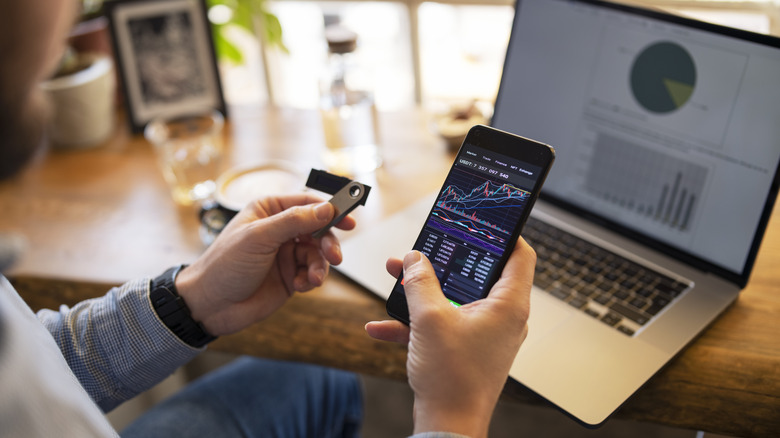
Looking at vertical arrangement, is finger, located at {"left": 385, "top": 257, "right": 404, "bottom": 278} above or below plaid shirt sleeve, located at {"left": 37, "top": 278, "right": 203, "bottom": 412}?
above

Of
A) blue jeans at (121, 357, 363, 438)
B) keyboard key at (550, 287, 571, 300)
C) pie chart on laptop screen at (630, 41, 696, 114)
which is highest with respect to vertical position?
pie chart on laptop screen at (630, 41, 696, 114)

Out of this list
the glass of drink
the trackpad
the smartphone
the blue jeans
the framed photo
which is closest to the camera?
the smartphone

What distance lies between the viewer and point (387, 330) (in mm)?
720

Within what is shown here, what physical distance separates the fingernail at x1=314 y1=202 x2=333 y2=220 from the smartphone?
115 millimetres

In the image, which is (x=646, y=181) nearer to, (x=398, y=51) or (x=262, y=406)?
(x=262, y=406)

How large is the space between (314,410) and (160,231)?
0.41 metres

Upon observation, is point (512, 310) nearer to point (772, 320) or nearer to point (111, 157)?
point (772, 320)

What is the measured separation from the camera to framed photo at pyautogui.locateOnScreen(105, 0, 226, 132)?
1331mm

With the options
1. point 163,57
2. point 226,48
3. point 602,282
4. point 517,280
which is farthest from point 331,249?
point 226,48

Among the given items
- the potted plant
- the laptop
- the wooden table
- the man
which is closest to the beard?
the man

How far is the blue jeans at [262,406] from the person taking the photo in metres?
0.92

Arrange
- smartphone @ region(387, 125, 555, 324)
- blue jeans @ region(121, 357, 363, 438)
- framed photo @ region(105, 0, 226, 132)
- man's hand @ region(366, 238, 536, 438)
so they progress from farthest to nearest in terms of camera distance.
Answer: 1. framed photo @ region(105, 0, 226, 132)
2. blue jeans @ region(121, 357, 363, 438)
3. smartphone @ region(387, 125, 555, 324)
4. man's hand @ region(366, 238, 536, 438)

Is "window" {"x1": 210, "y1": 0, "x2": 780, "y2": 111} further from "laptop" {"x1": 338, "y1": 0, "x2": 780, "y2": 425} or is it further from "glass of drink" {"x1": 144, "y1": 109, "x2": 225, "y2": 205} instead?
"laptop" {"x1": 338, "y1": 0, "x2": 780, "y2": 425}

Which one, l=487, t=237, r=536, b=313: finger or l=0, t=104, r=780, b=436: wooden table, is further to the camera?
l=0, t=104, r=780, b=436: wooden table
